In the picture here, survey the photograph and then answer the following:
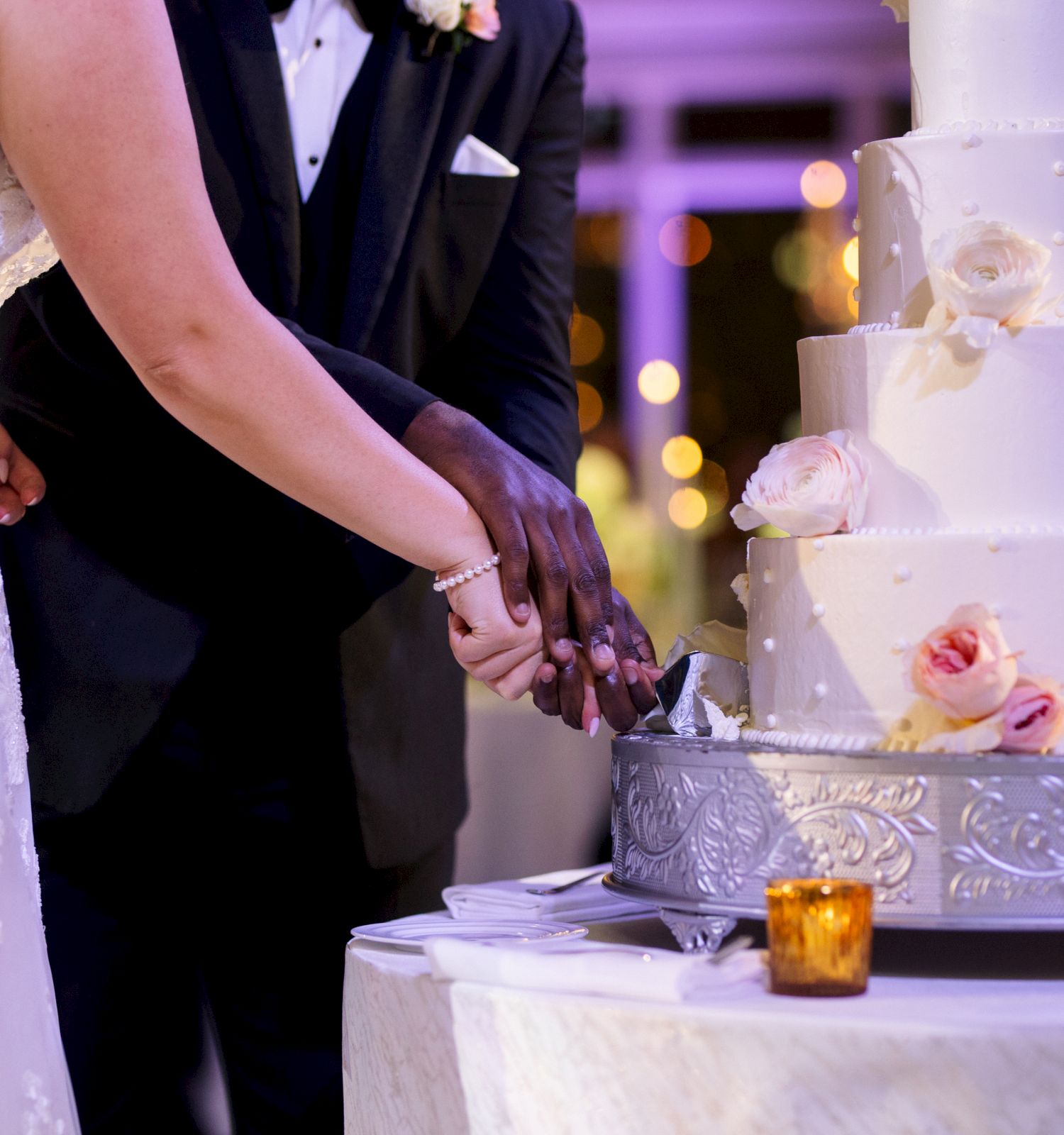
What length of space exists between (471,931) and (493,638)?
329 mm

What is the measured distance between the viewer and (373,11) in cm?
189

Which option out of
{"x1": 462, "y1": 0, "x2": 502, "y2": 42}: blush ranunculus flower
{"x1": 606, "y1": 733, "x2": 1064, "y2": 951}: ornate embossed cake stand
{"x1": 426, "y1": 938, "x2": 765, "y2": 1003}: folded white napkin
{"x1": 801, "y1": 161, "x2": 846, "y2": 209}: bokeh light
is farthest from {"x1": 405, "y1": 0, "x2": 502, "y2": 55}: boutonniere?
{"x1": 801, "y1": 161, "x2": 846, "y2": 209}: bokeh light

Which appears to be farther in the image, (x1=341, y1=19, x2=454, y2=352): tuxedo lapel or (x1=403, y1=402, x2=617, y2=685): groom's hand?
(x1=341, y1=19, x2=454, y2=352): tuxedo lapel

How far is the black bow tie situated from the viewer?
6.17ft

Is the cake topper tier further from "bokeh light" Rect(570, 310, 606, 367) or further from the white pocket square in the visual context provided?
"bokeh light" Rect(570, 310, 606, 367)

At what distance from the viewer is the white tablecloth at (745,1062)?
1022 mm

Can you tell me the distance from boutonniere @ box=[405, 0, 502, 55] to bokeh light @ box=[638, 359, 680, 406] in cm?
644

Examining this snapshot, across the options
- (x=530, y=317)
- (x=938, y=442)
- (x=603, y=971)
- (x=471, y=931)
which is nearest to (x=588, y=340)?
(x=530, y=317)

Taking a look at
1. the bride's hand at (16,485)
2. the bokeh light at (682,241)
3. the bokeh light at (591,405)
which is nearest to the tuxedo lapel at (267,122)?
the bride's hand at (16,485)

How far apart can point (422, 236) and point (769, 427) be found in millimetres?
6504

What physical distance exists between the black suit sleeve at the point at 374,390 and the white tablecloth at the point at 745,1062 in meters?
0.66

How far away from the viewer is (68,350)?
5.63 feet

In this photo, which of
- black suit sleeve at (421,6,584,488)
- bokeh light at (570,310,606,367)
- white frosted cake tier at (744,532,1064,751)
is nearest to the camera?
white frosted cake tier at (744,532,1064,751)

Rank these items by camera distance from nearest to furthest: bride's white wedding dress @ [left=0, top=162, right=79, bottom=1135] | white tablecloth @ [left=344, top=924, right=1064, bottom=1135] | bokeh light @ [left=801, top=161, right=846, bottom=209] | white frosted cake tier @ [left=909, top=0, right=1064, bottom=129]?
1. white tablecloth @ [left=344, top=924, right=1064, bottom=1135]
2. bride's white wedding dress @ [left=0, top=162, right=79, bottom=1135]
3. white frosted cake tier @ [left=909, top=0, right=1064, bottom=129]
4. bokeh light @ [left=801, top=161, right=846, bottom=209]
